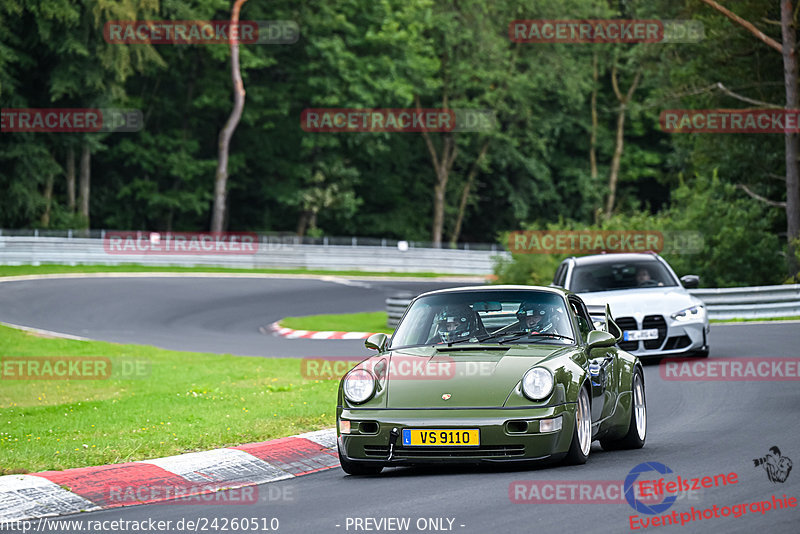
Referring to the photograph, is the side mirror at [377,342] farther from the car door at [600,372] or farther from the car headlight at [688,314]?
the car headlight at [688,314]

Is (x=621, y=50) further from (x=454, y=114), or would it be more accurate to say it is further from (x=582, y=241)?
(x=582, y=241)

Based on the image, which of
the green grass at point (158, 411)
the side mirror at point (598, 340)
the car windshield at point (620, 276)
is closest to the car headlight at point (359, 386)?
the green grass at point (158, 411)

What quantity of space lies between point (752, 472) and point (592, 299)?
913 cm

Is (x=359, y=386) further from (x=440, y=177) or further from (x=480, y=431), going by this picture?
(x=440, y=177)

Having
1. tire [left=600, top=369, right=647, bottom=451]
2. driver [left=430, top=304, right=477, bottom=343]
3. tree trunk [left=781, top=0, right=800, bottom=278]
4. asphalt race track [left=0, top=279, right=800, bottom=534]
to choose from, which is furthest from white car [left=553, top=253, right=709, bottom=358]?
tree trunk [left=781, top=0, right=800, bottom=278]

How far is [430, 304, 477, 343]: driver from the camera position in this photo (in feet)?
31.7

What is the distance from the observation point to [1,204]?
4966cm

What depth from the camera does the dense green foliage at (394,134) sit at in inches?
1438

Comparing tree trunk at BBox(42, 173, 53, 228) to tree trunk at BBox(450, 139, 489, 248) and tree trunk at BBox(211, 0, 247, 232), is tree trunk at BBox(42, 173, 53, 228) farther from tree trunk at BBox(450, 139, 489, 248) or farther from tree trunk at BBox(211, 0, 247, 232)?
tree trunk at BBox(450, 139, 489, 248)

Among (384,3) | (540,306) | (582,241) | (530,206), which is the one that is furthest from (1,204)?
(540,306)

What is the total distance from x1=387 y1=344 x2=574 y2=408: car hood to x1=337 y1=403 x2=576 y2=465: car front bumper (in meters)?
0.09

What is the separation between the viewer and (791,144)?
32969 millimetres

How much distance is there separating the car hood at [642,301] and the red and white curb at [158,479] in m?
7.84

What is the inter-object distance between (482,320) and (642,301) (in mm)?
7824
